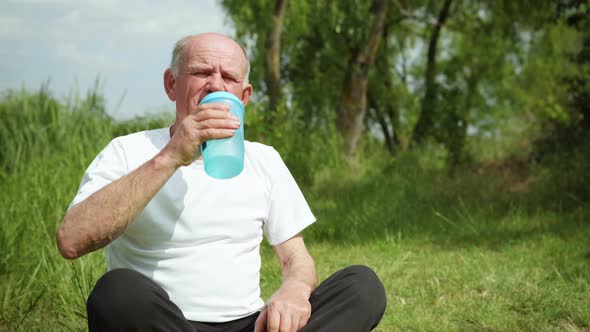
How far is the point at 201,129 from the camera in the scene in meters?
1.85

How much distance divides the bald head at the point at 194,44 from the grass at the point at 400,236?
161 centimetres

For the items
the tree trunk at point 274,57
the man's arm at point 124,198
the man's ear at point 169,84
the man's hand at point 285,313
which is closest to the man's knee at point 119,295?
the man's arm at point 124,198

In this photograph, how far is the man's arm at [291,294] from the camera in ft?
6.64

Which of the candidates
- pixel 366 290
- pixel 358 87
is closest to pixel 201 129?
pixel 366 290

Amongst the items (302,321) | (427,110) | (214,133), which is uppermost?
(214,133)

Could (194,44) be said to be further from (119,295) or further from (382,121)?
(382,121)

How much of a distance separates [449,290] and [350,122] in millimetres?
7699

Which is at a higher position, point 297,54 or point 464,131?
point 297,54

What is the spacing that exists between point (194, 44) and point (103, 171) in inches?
22.4

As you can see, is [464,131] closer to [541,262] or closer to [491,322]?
[541,262]

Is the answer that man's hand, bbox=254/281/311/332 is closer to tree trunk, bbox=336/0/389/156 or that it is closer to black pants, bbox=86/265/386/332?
black pants, bbox=86/265/386/332

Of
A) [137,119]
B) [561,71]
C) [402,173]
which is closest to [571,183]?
[402,173]

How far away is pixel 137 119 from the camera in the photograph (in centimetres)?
794

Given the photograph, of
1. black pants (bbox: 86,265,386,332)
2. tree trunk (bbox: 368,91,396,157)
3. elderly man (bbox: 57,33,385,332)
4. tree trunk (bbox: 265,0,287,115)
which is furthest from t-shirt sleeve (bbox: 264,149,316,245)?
tree trunk (bbox: 368,91,396,157)
